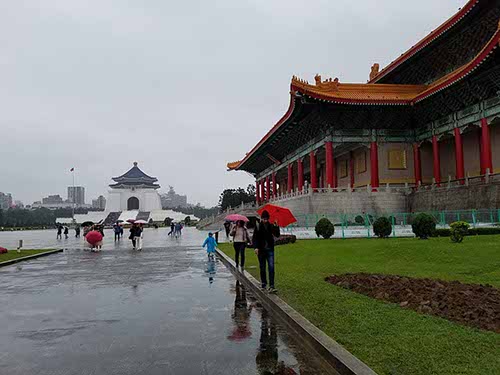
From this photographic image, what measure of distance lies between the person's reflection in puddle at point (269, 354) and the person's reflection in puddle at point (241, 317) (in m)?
0.21

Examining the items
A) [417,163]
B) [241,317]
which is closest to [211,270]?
[241,317]

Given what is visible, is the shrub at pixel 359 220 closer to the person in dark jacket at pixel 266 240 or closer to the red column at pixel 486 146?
the red column at pixel 486 146

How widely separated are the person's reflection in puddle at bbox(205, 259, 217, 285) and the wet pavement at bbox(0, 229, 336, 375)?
112 mm

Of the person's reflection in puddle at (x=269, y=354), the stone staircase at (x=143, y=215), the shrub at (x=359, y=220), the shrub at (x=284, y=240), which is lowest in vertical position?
the person's reflection in puddle at (x=269, y=354)

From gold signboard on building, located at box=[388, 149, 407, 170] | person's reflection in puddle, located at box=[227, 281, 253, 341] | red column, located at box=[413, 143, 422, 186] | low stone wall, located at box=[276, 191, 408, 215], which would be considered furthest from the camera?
gold signboard on building, located at box=[388, 149, 407, 170]

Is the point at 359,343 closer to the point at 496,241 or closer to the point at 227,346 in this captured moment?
the point at 227,346

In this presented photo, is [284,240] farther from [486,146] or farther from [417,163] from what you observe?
[417,163]

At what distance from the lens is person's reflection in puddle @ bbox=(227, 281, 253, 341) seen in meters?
5.57

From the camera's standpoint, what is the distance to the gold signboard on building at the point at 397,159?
32.6 m

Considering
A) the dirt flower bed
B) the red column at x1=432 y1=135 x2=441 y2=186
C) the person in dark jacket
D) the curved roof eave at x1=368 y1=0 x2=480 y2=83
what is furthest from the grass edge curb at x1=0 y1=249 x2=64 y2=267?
the curved roof eave at x1=368 y1=0 x2=480 y2=83

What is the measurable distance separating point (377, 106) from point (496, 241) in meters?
17.9

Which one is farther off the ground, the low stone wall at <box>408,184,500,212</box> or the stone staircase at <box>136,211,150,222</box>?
the stone staircase at <box>136,211,150,222</box>

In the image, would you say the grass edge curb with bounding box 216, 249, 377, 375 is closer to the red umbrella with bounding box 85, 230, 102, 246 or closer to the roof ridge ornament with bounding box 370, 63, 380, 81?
the red umbrella with bounding box 85, 230, 102, 246

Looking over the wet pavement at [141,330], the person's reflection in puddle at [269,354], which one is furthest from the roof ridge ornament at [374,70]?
the person's reflection in puddle at [269,354]
